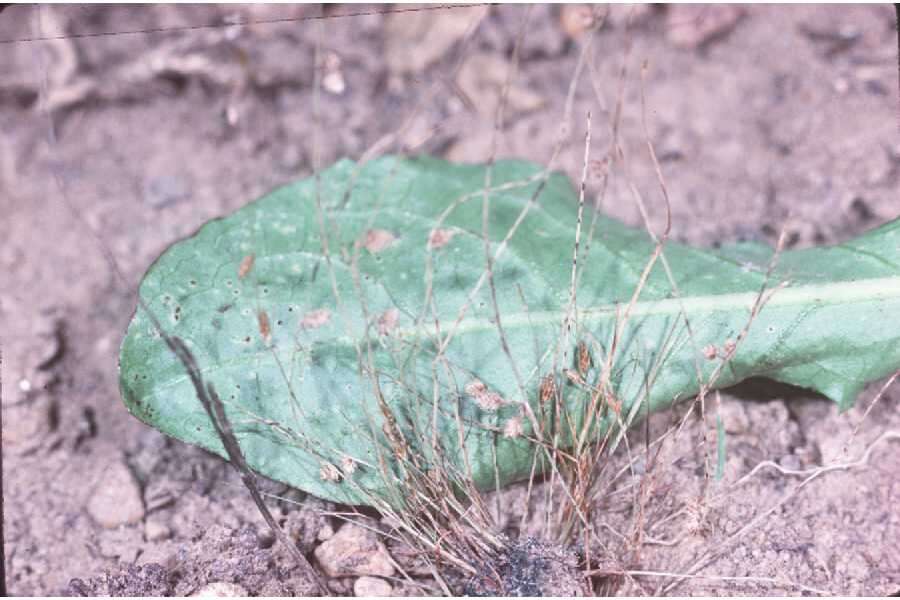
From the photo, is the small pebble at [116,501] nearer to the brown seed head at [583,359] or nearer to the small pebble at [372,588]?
the small pebble at [372,588]

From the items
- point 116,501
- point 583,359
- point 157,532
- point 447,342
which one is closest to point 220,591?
point 157,532

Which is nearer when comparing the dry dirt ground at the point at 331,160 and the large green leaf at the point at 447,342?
the large green leaf at the point at 447,342

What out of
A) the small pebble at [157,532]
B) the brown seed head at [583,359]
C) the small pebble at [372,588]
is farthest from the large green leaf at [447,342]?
the small pebble at [157,532]

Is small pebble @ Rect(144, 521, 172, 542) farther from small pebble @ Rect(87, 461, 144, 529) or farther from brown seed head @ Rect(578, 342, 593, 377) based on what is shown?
brown seed head @ Rect(578, 342, 593, 377)

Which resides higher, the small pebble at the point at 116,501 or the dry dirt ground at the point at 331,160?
the dry dirt ground at the point at 331,160

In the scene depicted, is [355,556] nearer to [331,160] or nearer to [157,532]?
[157,532]

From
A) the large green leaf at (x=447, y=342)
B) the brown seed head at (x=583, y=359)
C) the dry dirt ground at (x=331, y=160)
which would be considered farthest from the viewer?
the dry dirt ground at (x=331, y=160)

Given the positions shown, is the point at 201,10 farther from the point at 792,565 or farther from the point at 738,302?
the point at 792,565

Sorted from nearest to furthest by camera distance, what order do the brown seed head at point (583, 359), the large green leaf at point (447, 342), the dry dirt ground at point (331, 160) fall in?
the brown seed head at point (583, 359)
the large green leaf at point (447, 342)
the dry dirt ground at point (331, 160)

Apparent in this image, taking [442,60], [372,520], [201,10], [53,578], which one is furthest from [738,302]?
[201,10]
